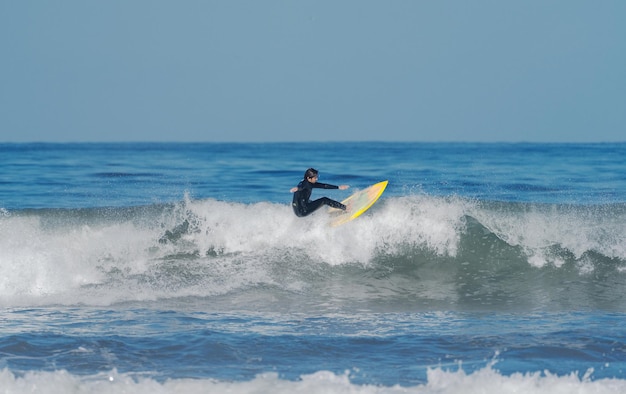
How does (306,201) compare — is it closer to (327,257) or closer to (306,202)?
(306,202)

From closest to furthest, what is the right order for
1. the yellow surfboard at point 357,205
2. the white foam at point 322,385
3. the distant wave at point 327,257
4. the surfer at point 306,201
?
the white foam at point 322,385 < the distant wave at point 327,257 < the surfer at point 306,201 < the yellow surfboard at point 357,205

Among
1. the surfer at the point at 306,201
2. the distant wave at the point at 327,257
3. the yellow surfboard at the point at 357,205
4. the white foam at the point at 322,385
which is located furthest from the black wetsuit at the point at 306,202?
the white foam at the point at 322,385

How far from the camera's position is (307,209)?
482 inches

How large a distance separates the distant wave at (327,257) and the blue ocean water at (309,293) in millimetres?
39

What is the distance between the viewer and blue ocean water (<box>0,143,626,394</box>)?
6.54 metres

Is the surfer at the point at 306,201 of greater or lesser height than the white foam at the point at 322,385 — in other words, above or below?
above

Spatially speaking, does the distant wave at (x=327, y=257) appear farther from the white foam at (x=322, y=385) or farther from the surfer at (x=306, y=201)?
the white foam at (x=322, y=385)

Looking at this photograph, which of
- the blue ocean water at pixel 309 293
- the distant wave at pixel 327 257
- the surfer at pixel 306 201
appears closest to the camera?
the blue ocean water at pixel 309 293

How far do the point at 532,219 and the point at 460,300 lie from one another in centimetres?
400

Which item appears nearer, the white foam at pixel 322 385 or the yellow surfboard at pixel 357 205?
the white foam at pixel 322 385

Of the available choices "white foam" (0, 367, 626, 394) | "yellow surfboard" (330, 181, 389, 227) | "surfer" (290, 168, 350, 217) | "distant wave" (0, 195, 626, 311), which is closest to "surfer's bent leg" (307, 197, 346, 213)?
"surfer" (290, 168, 350, 217)

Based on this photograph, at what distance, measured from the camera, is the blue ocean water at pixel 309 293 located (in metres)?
6.54

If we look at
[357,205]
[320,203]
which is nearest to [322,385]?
[320,203]

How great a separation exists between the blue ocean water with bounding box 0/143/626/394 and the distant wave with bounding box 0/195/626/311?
1.5 inches
